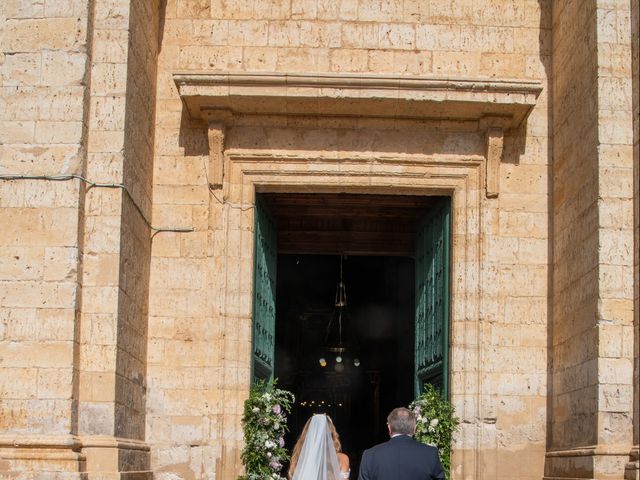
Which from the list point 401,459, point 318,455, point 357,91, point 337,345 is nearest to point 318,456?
point 318,455

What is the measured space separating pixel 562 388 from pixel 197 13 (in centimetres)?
457

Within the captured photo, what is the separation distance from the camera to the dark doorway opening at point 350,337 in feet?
58.7

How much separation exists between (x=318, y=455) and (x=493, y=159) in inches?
117

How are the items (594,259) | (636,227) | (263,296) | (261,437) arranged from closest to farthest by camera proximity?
1. (636,227)
2. (594,259)
3. (261,437)
4. (263,296)

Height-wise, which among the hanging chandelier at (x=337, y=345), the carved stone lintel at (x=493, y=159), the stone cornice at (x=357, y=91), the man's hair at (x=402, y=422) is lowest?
the man's hair at (x=402, y=422)

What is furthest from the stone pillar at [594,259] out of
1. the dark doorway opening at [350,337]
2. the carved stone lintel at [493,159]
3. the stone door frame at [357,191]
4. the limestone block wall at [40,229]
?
the dark doorway opening at [350,337]

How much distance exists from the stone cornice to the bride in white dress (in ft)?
8.85

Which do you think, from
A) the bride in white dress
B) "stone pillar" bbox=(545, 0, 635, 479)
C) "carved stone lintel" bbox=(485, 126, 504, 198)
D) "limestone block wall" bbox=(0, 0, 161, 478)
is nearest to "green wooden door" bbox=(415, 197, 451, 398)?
"carved stone lintel" bbox=(485, 126, 504, 198)

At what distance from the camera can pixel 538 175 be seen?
9430 mm

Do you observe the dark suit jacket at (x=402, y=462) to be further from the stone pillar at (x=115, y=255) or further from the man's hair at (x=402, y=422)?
the stone pillar at (x=115, y=255)

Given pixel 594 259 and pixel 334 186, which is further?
pixel 334 186

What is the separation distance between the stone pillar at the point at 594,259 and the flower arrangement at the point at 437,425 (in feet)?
2.77

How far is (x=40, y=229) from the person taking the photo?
25.8 feet

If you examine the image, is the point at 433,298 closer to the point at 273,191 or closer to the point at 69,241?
the point at 273,191
